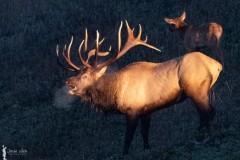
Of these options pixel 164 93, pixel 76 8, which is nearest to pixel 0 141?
pixel 164 93

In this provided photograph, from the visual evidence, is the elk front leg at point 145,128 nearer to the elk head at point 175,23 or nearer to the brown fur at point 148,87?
the brown fur at point 148,87

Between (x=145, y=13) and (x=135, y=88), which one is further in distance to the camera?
(x=145, y=13)

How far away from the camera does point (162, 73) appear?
34.4 ft

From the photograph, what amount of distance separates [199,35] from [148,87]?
13.9ft

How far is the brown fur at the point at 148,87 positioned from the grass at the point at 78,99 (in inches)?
23.0

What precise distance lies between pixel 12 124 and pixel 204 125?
211 inches

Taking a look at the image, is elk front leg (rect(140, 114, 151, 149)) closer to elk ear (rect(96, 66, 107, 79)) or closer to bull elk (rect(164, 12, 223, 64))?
elk ear (rect(96, 66, 107, 79))

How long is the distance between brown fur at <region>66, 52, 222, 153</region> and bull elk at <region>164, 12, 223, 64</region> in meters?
3.49

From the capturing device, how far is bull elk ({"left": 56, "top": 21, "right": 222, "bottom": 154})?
10.2 meters

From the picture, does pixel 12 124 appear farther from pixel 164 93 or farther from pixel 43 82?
pixel 164 93

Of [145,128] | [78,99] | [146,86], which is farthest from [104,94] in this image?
[78,99]

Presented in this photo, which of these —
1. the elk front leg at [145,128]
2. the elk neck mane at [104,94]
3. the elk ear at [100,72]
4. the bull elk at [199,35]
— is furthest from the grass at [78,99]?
the elk ear at [100,72]

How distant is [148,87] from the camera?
10.6 metres

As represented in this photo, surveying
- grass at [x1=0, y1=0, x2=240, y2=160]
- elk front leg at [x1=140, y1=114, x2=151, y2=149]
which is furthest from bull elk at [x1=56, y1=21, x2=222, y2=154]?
grass at [x1=0, y1=0, x2=240, y2=160]
